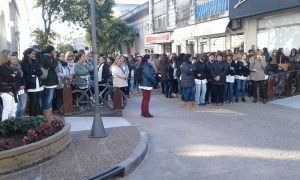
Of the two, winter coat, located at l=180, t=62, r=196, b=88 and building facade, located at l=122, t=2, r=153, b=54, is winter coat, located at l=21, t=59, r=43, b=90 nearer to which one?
winter coat, located at l=180, t=62, r=196, b=88

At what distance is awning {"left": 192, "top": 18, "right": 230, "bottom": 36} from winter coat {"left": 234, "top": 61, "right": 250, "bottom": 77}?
8.91 m

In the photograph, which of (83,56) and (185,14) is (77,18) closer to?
(185,14)

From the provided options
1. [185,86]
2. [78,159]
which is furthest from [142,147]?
[185,86]

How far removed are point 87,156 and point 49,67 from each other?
387cm

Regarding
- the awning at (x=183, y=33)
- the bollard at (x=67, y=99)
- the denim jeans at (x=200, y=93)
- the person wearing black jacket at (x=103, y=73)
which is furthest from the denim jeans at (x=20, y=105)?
the awning at (x=183, y=33)

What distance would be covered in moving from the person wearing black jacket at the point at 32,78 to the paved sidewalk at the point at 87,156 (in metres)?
1.28

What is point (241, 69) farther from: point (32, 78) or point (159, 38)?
point (159, 38)

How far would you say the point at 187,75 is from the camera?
12.5 metres

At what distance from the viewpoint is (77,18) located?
31781mm

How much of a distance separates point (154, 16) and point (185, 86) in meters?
27.8

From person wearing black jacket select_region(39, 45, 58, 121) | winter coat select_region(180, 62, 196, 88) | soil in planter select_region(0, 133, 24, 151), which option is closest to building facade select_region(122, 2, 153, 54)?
winter coat select_region(180, 62, 196, 88)

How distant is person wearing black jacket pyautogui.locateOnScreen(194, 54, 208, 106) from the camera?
12922 millimetres

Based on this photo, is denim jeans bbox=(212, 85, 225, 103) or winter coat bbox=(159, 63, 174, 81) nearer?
denim jeans bbox=(212, 85, 225, 103)

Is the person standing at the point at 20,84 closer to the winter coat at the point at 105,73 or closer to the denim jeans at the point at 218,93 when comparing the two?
the winter coat at the point at 105,73
